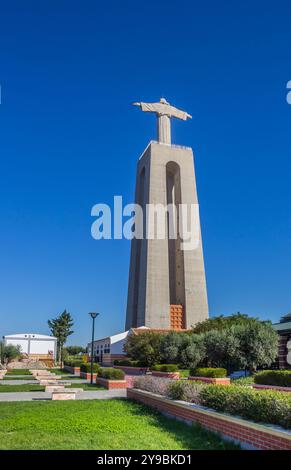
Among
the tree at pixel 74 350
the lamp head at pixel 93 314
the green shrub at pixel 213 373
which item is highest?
the lamp head at pixel 93 314

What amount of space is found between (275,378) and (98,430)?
11.2 m

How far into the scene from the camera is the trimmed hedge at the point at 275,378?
56.5ft

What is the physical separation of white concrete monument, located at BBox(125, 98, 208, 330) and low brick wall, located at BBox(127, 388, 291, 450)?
165 feet

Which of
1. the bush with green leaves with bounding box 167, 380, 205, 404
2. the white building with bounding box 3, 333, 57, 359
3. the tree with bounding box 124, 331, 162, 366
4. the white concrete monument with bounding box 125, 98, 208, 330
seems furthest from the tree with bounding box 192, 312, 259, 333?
the white building with bounding box 3, 333, 57, 359

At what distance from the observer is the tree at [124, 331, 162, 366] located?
38.2m

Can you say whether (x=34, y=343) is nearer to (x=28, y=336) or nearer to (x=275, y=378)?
(x=28, y=336)

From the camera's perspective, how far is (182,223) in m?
67.6

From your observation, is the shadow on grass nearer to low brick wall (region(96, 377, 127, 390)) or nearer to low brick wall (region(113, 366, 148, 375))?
low brick wall (region(96, 377, 127, 390))

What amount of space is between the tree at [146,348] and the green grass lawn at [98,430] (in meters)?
26.2

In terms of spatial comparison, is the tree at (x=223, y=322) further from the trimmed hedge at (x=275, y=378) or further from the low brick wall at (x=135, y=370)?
the trimmed hedge at (x=275, y=378)

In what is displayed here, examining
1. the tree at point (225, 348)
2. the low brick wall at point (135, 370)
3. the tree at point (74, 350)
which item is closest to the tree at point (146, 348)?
the low brick wall at point (135, 370)

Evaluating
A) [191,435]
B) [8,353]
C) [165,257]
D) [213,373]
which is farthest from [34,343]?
[191,435]

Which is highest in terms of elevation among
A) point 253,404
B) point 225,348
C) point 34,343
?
point 253,404

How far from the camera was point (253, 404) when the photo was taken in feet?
26.7
